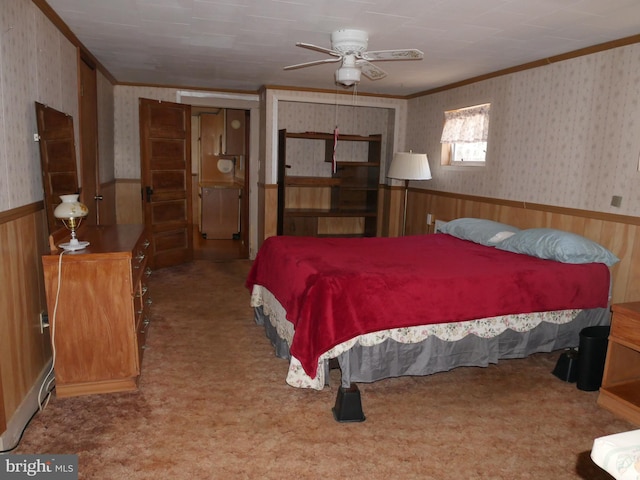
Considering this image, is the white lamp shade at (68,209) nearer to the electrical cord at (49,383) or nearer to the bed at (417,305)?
the electrical cord at (49,383)

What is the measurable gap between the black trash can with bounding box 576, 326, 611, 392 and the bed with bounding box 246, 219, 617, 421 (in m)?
0.22

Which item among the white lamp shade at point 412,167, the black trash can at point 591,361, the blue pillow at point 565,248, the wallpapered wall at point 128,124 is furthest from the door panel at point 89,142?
the black trash can at point 591,361

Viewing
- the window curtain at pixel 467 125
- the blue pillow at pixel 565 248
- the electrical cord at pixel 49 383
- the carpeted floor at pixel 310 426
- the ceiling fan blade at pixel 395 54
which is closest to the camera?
the carpeted floor at pixel 310 426

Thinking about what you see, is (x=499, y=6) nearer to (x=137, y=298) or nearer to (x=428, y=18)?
(x=428, y=18)

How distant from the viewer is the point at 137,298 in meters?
2.97

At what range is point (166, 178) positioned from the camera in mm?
5586

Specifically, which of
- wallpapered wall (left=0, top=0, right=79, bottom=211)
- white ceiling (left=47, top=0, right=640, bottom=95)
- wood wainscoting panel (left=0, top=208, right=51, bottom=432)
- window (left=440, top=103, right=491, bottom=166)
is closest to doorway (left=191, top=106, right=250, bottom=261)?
white ceiling (left=47, top=0, right=640, bottom=95)

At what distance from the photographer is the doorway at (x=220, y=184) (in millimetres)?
6750

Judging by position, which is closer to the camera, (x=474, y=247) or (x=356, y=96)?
(x=474, y=247)

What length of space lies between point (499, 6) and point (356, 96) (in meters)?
3.26

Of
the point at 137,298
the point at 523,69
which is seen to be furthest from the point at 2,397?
the point at 523,69

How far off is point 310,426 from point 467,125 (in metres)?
3.60

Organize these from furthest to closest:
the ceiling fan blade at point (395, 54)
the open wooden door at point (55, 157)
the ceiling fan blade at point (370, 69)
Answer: the ceiling fan blade at point (370, 69) → the ceiling fan blade at point (395, 54) → the open wooden door at point (55, 157)

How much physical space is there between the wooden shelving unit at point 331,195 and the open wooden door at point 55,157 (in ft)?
9.06
